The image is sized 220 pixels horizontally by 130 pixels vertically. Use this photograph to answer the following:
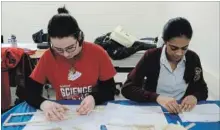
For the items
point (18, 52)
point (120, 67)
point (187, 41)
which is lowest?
point (120, 67)

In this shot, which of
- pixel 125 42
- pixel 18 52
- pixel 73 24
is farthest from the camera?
pixel 125 42

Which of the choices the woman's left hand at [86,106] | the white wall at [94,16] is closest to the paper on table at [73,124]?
the woman's left hand at [86,106]

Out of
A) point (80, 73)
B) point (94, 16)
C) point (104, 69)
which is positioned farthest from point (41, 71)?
point (94, 16)

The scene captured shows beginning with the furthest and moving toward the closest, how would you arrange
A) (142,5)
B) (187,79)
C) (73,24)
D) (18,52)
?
(142,5) → (18,52) → (187,79) → (73,24)

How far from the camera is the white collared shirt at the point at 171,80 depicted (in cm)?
144

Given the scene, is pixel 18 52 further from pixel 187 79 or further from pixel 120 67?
pixel 187 79

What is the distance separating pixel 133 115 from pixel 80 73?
0.40m

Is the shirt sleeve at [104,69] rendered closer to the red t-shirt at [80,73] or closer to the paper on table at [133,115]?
the red t-shirt at [80,73]

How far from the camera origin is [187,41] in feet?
4.24

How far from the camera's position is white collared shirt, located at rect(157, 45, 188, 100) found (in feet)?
4.74

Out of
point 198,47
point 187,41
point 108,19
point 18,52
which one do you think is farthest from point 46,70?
point 108,19

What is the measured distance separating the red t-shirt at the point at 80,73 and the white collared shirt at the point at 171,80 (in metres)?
0.29

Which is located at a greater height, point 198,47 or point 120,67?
point 198,47

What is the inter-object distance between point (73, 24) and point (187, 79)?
71cm
